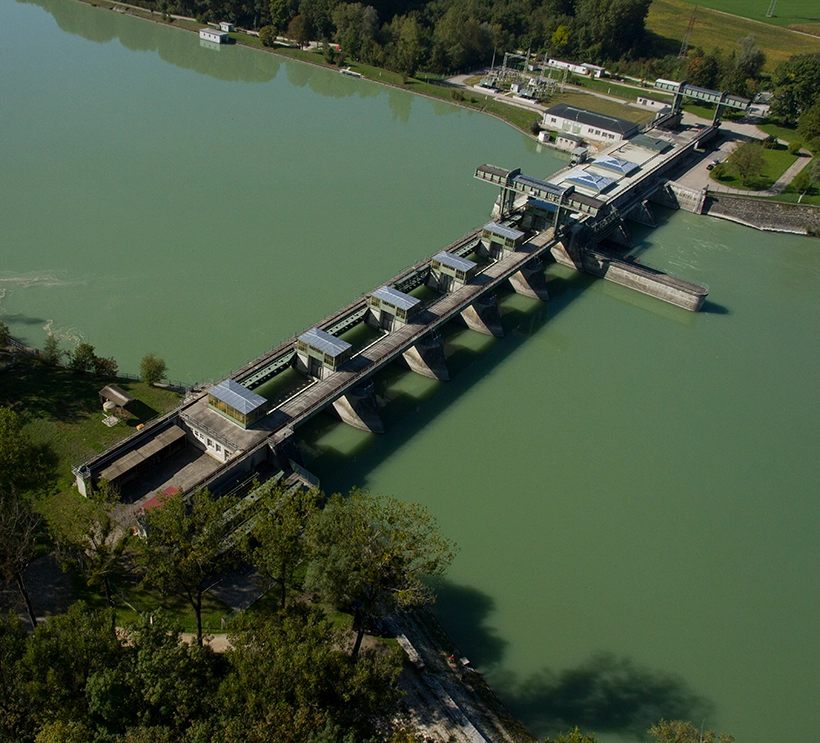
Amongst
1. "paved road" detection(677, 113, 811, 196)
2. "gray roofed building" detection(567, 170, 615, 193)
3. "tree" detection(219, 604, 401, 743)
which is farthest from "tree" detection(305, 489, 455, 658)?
"paved road" detection(677, 113, 811, 196)

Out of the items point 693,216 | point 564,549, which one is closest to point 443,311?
point 564,549

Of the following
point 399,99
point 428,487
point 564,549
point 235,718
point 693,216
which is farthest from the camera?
point 399,99

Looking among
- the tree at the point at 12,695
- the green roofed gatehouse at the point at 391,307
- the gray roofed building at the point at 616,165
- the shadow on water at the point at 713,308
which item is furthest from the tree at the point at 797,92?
the tree at the point at 12,695

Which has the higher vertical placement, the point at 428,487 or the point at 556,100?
the point at 556,100

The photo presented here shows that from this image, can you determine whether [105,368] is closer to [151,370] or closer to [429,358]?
[151,370]

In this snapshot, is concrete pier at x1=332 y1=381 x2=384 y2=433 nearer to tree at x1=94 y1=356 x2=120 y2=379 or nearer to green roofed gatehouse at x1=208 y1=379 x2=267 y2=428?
green roofed gatehouse at x1=208 y1=379 x2=267 y2=428

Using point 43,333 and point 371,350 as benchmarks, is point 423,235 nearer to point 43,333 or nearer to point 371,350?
point 371,350

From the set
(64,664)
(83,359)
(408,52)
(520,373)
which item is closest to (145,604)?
(64,664)
